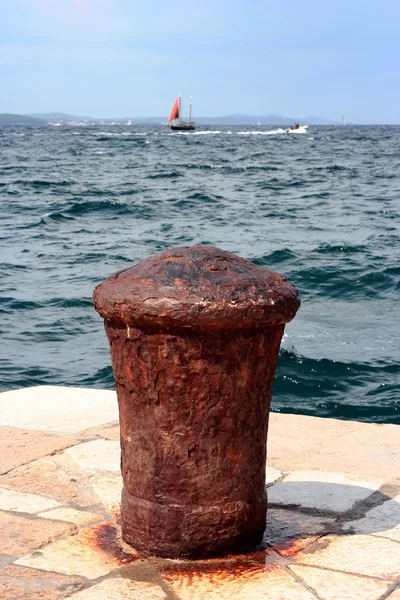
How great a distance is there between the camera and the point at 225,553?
8.82ft

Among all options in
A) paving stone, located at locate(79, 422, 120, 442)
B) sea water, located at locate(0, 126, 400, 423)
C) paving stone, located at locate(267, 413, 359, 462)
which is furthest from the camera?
sea water, located at locate(0, 126, 400, 423)

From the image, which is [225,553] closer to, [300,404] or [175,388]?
[175,388]

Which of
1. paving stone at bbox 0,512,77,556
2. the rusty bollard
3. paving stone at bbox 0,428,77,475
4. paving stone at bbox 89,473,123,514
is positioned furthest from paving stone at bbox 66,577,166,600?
paving stone at bbox 0,428,77,475

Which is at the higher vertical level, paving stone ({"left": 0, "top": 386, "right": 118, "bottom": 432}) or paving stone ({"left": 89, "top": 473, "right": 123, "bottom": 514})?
paving stone ({"left": 89, "top": 473, "right": 123, "bottom": 514})

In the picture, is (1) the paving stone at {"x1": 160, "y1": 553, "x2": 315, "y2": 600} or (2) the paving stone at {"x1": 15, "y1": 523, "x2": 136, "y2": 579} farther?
(2) the paving stone at {"x1": 15, "y1": 523, "x2": 136, "y2": 579}


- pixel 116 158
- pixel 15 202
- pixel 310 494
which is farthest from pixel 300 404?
pixel 116 158

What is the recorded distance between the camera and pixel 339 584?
248cm

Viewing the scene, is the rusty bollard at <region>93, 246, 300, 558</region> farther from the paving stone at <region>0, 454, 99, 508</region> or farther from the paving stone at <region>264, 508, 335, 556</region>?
the paving stone at <region>0, 454, 99, 508</region>

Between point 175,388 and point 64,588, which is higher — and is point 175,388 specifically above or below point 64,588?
above

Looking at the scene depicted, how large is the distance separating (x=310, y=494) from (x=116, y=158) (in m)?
33.2

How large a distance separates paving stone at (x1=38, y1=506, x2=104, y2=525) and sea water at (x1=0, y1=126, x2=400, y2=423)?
4.07 metres

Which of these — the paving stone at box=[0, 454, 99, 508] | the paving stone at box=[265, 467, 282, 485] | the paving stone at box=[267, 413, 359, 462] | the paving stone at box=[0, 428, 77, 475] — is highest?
the paving stone at box=[0, 454, 99, 508]

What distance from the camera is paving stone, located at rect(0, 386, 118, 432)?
4.24 m

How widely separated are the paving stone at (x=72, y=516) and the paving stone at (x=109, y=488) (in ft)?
0.27
